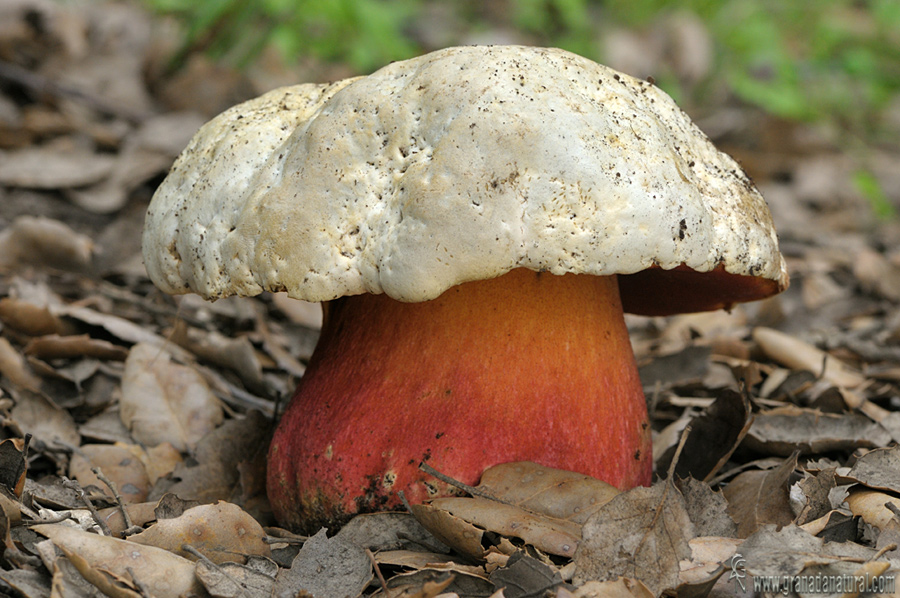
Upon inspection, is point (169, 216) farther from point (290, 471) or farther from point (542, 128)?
point (542, 128)

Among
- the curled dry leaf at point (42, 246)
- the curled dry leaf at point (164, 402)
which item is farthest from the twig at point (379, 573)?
the curled dry leaf at point (42, 246)

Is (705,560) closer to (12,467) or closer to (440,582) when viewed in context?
(440,582)

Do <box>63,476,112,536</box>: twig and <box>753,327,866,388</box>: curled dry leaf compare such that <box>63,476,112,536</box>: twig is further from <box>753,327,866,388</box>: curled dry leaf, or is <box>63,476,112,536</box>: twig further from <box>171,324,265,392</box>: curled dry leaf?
<box>753,327,866,388</box>: curled dry leaf

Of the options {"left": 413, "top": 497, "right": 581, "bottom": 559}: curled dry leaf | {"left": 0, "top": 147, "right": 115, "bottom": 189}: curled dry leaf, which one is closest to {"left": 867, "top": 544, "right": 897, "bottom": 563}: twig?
{"left": 413, "top": 497, "right": 581, "bottom": 559}: curled dry leaf

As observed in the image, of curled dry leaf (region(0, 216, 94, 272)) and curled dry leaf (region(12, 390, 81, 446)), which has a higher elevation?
curled dry leaf (region(0, 216, 94, 272))

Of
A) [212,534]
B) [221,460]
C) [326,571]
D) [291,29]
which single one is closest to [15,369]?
[221,460]

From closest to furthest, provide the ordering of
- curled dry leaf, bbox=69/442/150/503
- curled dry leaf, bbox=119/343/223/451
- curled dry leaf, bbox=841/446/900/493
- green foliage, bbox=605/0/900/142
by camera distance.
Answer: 1. curled dry leaf, bbox=841/446/900/493
2. curled dry leaf, bbox=69/442/150/503
3. curled dry leaf, bbox=119/343/223/451
4. green foliage, bbox=605/0/900/142
